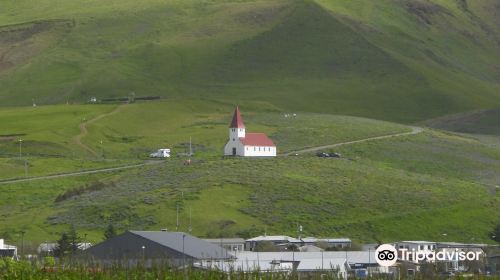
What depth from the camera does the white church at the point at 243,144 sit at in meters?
152

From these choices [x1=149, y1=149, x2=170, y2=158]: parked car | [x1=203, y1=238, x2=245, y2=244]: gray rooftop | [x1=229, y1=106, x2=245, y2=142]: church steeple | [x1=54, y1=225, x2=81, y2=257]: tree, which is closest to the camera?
[x1=54, y1=225, x2=81, y2=257]: tree

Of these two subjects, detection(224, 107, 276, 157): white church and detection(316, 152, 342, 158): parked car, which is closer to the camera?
detection(224, 107, 276, 157): white church

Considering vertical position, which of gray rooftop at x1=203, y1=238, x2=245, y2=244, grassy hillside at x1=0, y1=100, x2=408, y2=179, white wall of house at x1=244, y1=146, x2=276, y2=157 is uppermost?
grassy hillside at x1=0, y1=100, x2=408, y2=179

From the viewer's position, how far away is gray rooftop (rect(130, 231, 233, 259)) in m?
77.5

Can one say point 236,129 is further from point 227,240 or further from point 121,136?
point 227,240

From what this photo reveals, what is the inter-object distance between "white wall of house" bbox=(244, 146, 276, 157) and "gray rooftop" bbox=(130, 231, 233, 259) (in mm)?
67706

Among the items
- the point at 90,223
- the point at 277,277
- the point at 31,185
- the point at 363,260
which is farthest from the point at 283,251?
the point at 31,185

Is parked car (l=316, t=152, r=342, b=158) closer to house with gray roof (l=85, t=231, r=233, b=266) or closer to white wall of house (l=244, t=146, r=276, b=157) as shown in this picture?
white wall of house (l=244, t=146, r=276, b=157)

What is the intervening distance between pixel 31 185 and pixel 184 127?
177 ft

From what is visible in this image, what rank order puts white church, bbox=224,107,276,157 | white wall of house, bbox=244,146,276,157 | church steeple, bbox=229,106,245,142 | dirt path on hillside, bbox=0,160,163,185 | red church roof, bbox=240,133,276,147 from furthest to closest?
red church roof, bbox=240,133,276,147 → white wall of house, bbox=244,146,276,157 → white church, bbox=224,107,276,157 → church steeple, bbox=229,106,245,142 → dirt path on hillside, bbox=0,160,163,185

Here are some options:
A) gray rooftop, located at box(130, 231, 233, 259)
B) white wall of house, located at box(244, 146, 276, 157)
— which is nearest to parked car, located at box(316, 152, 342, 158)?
white wall of house, located at box(244, 146, 276, 157)

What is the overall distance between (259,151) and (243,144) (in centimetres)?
198

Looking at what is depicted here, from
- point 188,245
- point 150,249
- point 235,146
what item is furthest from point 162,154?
point 150,249

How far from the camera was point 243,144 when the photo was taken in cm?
15225
